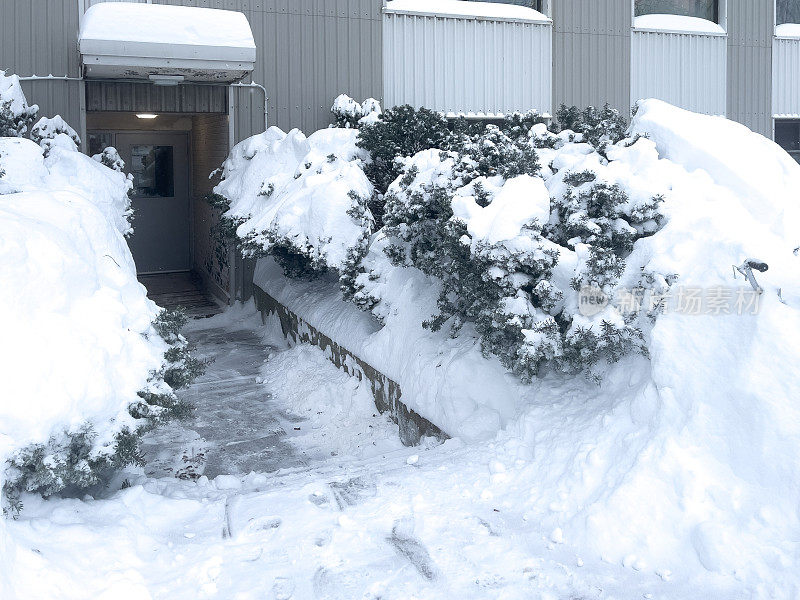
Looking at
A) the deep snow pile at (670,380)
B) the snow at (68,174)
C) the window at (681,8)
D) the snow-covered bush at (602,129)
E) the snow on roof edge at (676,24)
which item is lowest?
the deep snow pile at (670,380)

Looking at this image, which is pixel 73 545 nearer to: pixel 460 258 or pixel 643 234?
pixel 460 258

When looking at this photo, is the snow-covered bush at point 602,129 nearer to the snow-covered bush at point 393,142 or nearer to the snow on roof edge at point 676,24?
the snow-covered bush at point 393,142

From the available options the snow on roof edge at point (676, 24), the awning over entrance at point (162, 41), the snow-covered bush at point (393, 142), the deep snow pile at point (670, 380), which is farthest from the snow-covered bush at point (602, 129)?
the snow on roof edge at point (676, 24)

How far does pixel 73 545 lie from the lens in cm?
410

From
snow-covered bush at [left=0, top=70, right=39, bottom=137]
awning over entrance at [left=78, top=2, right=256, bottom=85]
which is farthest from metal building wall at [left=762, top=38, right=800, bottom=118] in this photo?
snow-covered bush at [left=0, top=70, right=39, bottom=137]

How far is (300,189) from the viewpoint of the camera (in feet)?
29.8

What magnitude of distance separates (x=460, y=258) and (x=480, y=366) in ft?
2.70

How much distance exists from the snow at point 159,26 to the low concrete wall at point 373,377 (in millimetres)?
3478

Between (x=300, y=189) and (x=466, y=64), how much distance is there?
5.16 metres

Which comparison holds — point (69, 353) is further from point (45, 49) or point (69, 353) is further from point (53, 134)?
point (45, 49)

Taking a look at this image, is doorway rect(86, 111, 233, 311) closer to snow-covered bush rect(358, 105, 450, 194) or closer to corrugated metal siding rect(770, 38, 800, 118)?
snow-covered bush rect(358, 105, 450, 194)

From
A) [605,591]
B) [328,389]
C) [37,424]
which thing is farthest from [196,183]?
[605,591]

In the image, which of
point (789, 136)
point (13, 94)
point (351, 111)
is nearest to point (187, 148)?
point (351, 111)

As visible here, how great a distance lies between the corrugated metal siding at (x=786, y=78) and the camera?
1500 centimetres
